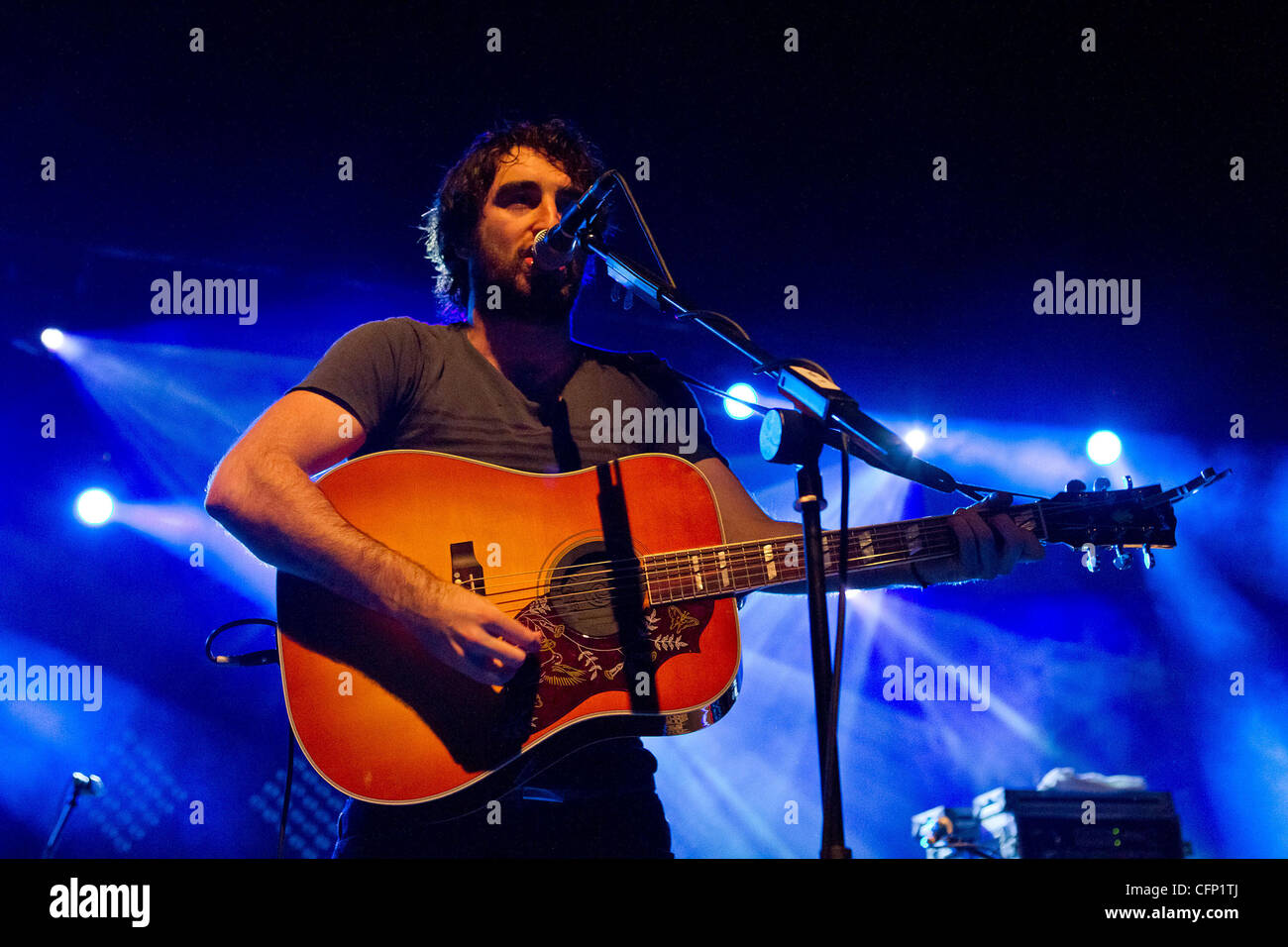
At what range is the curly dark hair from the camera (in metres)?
3.13

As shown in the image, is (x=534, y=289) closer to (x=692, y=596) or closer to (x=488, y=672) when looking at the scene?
(x=692, y=596)

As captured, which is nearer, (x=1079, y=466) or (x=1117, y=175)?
(x=1117, y=175)

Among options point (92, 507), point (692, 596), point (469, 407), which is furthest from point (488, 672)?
point (92, 507)

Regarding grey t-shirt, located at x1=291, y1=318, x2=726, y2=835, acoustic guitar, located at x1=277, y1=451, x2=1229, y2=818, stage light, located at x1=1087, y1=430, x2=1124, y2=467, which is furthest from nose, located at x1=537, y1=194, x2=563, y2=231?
stage light, located at x1=1087, y1=430, x2=1124, y2=467

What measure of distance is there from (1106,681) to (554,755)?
15.1 ft

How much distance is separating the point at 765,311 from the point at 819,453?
3778 millimetres

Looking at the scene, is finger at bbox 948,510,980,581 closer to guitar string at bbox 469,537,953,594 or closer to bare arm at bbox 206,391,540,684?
guitar string at bbox 469,537,953,594

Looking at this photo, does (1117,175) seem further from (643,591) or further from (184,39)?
(184,39)

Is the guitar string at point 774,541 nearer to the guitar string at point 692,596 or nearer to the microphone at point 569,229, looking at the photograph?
the guitar string at point 692,596

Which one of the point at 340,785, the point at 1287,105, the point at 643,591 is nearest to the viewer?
the point at 340,785

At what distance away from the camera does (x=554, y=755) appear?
2.26 metres

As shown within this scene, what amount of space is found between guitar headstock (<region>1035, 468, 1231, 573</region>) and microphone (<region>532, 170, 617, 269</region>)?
1443mm
